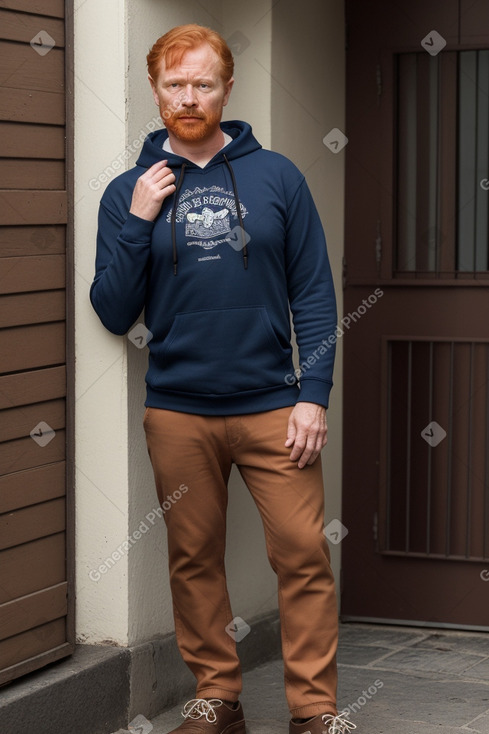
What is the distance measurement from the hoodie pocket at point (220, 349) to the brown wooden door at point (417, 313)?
5.21 ft

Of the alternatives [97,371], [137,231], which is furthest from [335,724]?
[137,231]

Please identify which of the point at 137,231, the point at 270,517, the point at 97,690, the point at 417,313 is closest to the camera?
the point at 137,231

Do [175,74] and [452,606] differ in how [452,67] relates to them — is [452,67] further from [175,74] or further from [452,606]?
[452,606]

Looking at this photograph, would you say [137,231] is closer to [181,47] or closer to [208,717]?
[181,47]

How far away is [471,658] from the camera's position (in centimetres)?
472

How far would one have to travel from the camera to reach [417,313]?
5.00 metres

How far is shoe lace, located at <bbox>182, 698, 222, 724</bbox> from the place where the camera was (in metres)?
3.67

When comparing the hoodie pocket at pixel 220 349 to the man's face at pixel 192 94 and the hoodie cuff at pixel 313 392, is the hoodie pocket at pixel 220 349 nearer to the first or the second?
the hoodie cuff at pixel 313 392

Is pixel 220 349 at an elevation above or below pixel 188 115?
below

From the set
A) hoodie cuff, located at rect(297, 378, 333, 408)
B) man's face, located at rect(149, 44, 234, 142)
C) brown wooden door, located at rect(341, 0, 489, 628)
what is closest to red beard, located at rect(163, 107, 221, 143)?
man's face, located at rect(149, 44, 234, 142)

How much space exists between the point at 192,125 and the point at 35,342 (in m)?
0.80

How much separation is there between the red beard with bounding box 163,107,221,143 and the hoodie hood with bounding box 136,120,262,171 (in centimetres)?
8

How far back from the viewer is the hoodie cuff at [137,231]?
3.48 m

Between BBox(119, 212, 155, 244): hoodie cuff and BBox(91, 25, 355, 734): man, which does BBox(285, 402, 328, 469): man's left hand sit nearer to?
BBox(91, 25, 355, 734): man
